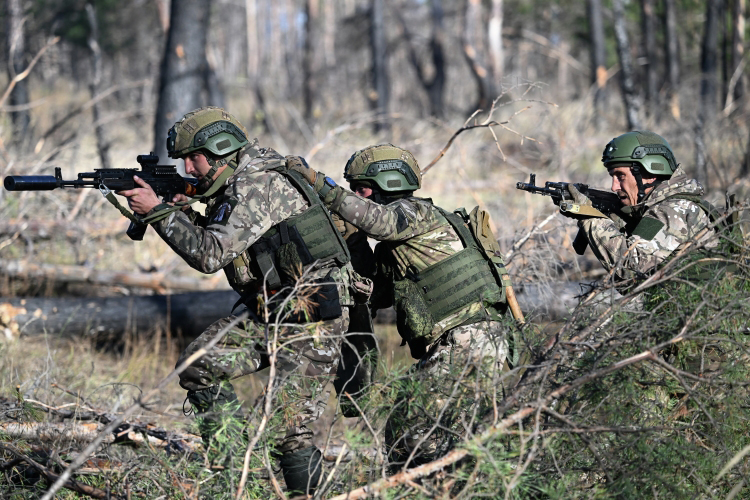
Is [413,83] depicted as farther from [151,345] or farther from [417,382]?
[417,382]

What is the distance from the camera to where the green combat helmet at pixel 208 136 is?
3510mm

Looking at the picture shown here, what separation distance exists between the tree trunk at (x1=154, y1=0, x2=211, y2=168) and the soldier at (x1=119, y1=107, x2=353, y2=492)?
552 centimetres

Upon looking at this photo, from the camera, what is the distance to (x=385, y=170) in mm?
3695

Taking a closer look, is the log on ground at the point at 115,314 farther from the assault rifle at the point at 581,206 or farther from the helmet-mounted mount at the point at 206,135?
the assault rifle at the point at 581,206

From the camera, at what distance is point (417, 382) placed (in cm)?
288

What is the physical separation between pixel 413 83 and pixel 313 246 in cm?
2900

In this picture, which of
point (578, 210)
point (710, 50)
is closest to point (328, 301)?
point (578, 210)

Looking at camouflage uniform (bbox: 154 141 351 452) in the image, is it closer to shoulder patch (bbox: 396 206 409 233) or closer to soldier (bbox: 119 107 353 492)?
soldier (bbox: 119 107 353 492)

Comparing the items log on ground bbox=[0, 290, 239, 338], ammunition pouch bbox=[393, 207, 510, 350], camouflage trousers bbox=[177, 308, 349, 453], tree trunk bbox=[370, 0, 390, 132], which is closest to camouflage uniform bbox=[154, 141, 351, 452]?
camouflage trousers bbox=[177, 308, 349, 453]

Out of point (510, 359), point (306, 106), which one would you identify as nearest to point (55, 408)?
point (510, 359)

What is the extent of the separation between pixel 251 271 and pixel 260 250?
135 millimetres

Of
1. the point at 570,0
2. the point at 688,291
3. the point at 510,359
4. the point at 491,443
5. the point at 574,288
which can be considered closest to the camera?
the point at 491,443

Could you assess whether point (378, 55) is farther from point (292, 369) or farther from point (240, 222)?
point (292, 369)

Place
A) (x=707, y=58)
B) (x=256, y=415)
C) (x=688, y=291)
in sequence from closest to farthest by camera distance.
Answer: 1. (x=256, y=415)
2. (x=688, y=291)
3. (x=707, y=58)
